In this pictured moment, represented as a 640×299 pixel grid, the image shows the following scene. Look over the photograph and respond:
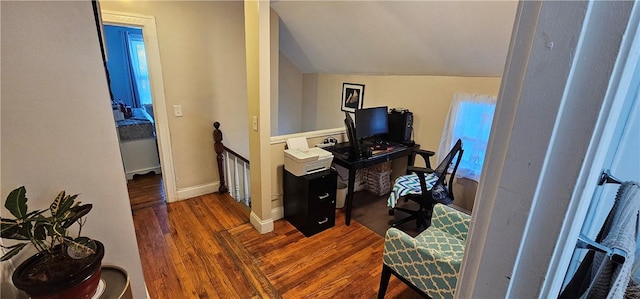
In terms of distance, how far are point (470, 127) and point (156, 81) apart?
10.7 ft

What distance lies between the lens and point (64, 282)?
957 mm

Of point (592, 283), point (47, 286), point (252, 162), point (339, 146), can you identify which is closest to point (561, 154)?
point (592, 283)

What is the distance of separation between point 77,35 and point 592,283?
1.79 m

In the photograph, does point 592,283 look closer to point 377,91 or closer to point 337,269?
point 337,269

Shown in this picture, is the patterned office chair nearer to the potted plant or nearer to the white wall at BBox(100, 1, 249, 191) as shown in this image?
the white wall at BBox(100, 1, 249, 191)

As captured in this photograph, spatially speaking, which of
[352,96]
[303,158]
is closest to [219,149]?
[303,158]

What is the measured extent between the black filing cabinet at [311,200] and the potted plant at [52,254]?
1675 mm

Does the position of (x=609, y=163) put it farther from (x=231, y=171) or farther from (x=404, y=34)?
(x=231, y=171)

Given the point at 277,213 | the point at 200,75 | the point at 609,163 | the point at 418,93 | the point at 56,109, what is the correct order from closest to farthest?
the point at 609,163
the point at 56,109
the point at 277,213
the point at 200,75
the point at 418,93

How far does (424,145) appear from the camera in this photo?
3.31 meters

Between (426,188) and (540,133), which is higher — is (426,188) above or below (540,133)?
below

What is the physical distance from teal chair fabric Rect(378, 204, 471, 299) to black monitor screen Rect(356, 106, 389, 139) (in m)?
1.24

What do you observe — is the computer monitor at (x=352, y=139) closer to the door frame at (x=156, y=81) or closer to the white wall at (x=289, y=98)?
the door frame at (x=156, y=81)

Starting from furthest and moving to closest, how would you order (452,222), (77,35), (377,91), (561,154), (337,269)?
(377,91)
(337,269)
(452,222)
(77,35)
(561,154)
